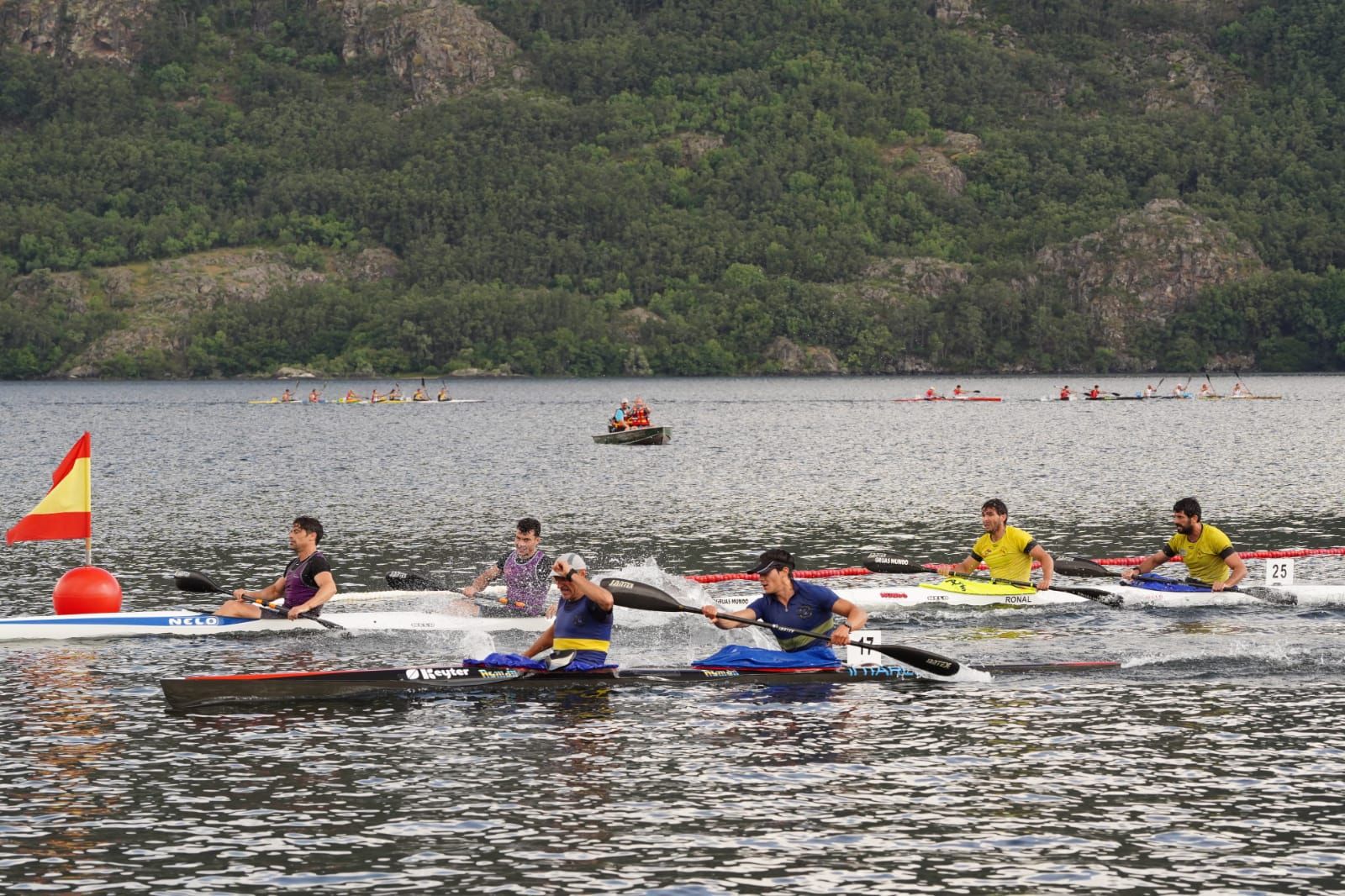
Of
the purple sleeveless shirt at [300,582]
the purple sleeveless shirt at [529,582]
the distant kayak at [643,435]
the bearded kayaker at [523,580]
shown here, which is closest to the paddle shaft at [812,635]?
the bearded kayaker at [523,580]

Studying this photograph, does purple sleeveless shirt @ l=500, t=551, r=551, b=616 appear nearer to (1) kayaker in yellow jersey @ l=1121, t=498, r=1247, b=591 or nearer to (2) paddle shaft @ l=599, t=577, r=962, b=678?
(2) paddle shaft @ l=599, t=577, r=962, b=678

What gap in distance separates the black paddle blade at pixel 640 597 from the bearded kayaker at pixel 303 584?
19.6 ft

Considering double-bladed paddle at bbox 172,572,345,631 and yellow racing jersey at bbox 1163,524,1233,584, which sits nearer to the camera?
double-bladed paddle at bbox 172,572,345,631

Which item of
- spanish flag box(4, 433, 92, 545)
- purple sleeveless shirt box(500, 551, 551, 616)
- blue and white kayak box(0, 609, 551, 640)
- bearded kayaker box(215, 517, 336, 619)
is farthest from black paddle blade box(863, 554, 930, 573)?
spanish flag box(4, 433, 92, 545)

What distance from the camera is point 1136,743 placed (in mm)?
25031

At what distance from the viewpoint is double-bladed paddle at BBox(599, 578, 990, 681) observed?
2895 cm

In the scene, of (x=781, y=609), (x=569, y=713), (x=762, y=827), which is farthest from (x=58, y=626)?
(x=762, y=827)

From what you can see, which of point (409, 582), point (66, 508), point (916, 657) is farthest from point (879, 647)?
point (66, 508)

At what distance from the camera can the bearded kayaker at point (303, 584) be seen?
32.4 m

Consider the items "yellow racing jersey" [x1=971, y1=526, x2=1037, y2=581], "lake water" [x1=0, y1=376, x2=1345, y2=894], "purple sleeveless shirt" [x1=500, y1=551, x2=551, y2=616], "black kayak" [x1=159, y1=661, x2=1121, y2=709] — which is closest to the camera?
"lake water" [x1=0, y1=376, x2=1345, y2=894]

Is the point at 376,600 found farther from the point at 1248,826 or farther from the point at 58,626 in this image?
the point at 1248,826

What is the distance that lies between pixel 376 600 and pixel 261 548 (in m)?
17.1

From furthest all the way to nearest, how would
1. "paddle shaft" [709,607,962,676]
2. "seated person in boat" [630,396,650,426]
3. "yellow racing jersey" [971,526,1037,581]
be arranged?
"seated person in boat" [630,396,650,426] → "yellow racing jersey" [971,526,1037,581] → "paddle shaft" [709,607,962,676]

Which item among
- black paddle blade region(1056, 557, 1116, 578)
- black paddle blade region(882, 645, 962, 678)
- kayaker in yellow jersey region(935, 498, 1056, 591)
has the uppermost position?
kayaker in yellow jersey region(935, 498, 1056, 591)
